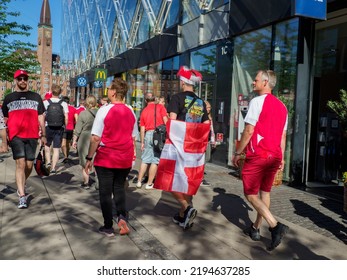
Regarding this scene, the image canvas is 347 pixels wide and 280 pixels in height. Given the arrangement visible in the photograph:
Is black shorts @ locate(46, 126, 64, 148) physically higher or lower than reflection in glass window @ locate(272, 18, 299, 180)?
lower

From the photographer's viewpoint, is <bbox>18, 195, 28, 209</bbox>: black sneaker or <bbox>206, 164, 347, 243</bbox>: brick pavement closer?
<bbox>206, 164, 347, 243</bbox>: brick pavement

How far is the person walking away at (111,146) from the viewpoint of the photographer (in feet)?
14.1

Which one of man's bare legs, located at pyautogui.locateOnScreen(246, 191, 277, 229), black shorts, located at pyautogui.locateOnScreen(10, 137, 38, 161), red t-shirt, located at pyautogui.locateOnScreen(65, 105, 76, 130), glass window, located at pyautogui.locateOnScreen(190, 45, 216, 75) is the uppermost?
glass window, located at pyautogui.locateOnScreen(190, 45, 216, 75)

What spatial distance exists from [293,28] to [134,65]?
497 inches

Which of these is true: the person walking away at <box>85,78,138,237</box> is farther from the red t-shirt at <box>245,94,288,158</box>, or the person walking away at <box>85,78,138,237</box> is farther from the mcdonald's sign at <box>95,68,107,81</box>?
the mcdonald's sign at <box>95,68,107,81</box>

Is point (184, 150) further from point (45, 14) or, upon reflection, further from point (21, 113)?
point (45, 14)

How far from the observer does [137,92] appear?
20172 mm

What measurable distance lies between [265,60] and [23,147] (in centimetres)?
636

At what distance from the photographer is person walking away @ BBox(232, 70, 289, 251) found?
4059 millimetres

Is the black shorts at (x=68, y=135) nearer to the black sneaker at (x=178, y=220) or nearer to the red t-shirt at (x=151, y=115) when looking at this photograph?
the red t-shirt at (x=151, y=115)

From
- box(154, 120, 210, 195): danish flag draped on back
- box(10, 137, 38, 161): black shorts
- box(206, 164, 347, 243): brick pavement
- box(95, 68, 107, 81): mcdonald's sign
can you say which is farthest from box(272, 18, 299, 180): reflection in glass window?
box(95, 68, 107, 81): mcdonald's sign

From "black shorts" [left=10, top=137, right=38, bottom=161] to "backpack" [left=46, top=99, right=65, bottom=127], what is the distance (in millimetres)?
2727

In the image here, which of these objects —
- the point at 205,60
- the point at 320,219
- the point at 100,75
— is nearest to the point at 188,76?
the point at 320,219

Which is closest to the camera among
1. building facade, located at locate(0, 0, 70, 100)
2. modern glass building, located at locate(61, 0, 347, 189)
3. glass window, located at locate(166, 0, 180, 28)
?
modern glass building, located at locate(61, 0, 347, 189)
